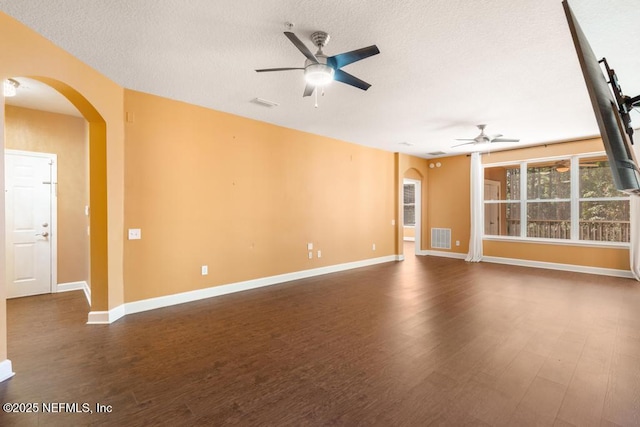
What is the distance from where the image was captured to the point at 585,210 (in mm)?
6055

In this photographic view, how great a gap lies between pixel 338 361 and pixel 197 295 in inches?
101

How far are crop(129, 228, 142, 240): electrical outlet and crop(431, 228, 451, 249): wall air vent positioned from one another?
7516mm

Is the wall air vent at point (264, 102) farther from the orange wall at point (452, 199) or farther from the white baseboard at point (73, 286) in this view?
the orange wall at point (452, 199)

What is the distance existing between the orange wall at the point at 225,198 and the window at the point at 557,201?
403cm

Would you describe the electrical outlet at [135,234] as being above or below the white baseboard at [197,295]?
above

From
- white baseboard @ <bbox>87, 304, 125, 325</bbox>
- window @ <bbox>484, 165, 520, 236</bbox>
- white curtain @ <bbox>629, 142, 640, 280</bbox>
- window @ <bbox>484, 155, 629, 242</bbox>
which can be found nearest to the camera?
white baseboard @ <bbox>87, 304, 125, 325</bbox>

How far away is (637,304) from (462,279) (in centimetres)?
224

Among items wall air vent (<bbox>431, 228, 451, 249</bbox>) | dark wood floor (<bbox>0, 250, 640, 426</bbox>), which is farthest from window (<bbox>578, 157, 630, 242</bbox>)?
wall air vent (<bbox>431, 228, 451, 249</bbox>)

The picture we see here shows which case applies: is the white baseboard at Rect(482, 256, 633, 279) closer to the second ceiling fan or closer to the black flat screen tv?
the black flat screen tv

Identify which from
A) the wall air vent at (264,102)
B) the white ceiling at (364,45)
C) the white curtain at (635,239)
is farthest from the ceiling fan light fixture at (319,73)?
the white curtain at (635,239)

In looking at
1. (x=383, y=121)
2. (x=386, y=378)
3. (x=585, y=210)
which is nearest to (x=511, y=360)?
(x=386, y=378)

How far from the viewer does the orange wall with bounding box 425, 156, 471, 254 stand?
25.2ft

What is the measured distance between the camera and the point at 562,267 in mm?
6223

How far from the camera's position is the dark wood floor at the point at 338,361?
5.96 feet
